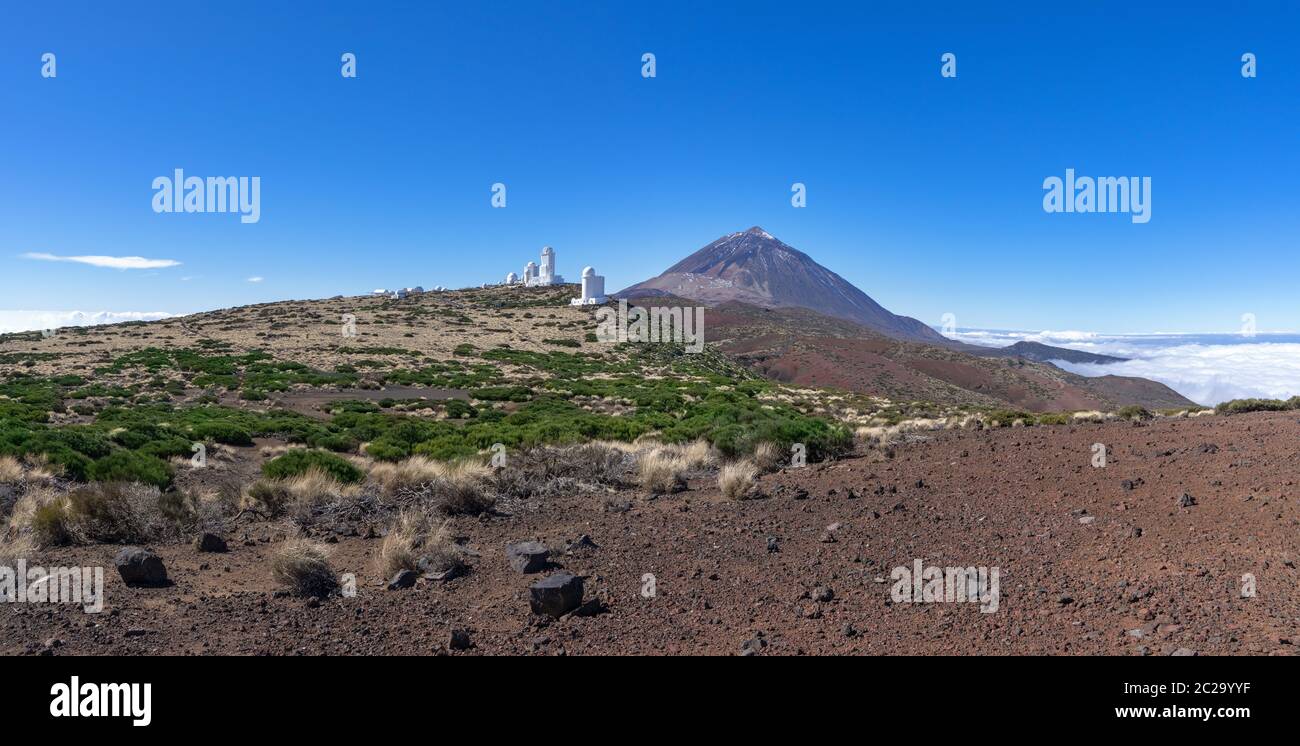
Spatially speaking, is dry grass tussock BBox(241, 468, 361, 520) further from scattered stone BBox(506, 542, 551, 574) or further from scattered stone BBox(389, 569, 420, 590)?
scattered stone BBox(506, 542, 551, 574)

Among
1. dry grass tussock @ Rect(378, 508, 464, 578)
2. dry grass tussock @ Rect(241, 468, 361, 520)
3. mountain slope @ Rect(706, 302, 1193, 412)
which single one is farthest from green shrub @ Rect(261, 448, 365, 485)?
mountain slope @ Rect(706, 302, 1193, 412)

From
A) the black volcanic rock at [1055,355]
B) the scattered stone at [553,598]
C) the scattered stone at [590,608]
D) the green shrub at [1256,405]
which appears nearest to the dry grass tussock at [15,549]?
the scattered stone at [553,598]

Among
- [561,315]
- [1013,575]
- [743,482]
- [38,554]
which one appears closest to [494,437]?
[743,482]

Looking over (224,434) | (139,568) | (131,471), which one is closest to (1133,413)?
(139,568)

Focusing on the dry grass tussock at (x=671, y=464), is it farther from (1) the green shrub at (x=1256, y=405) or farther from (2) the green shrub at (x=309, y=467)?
(1) the green shrub at (x=1256, y=405)

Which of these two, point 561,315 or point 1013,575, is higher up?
point 561,315

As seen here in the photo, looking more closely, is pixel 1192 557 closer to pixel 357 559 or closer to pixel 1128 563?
pixel 1128 563
